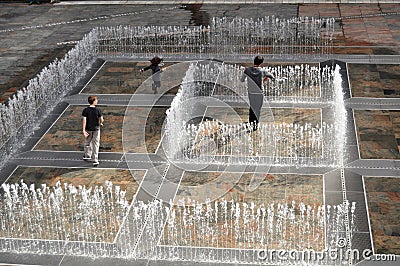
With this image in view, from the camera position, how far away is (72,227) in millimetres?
11539

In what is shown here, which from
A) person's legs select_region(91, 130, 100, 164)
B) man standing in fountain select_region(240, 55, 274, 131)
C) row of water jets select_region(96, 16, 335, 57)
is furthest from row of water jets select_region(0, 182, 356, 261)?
row of water jets select_region(96, 16, 335, 57)

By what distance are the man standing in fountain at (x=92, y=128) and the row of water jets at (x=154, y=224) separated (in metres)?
1.19

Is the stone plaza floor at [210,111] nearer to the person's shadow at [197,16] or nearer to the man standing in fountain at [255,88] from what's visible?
the person's shadow at [197,16]

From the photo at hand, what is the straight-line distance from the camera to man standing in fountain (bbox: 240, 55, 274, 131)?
47.7ft

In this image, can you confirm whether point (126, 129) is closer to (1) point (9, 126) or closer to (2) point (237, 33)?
(1) point (9, 126)

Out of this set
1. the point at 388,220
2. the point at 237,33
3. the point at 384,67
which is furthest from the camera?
the point at 237,33

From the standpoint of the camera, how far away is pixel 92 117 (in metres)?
13.2

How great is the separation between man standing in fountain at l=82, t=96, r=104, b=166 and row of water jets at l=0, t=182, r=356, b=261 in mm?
1190

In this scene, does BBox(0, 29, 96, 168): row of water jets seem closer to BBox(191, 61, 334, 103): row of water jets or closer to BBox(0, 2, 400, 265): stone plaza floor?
BBox(0, 2, 400, 265): stone plaza floor

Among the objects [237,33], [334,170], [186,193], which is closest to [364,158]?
[334,170]

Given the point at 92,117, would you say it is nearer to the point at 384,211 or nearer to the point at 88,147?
the point at 88,147

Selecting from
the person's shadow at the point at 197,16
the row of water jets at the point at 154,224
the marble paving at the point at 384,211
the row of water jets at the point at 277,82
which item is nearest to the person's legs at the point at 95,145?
the row of water jets at the point at 154,224

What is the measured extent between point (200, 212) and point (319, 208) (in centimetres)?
196

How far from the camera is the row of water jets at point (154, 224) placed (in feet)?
35.9
